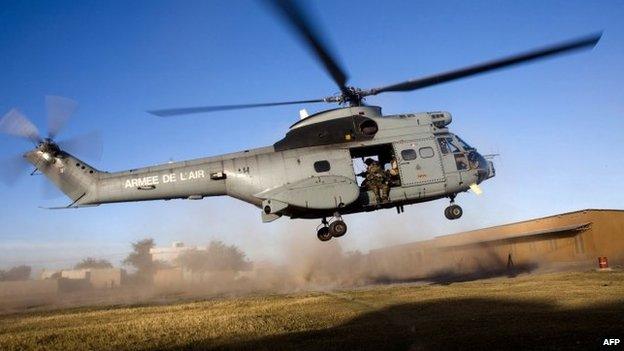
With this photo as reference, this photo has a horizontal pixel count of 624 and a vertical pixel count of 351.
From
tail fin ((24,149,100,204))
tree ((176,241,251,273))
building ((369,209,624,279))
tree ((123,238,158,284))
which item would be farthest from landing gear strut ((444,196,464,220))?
tree ((123,238,158,284))

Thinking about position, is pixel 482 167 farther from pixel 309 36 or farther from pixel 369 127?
pixel 309 36

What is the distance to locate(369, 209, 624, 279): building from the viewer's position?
40406 millimetres

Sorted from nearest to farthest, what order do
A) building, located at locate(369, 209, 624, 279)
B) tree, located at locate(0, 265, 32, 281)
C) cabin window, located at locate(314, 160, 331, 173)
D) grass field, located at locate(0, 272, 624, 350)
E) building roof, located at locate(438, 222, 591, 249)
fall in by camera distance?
1. grass field, located at locate(0, 272, 624, 350)
2. cabin window, located at locate(314, 160, 331, 173)
3. building, located at locate(369, 209, 624, 279)
4. building roof, located at locate(438, 222, 591, 249)
5. tree, located at locate(0, 265, 32, 281)

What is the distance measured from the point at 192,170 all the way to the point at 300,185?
4.42 m

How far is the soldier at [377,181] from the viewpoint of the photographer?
17.7m

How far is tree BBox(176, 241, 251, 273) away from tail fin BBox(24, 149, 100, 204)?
52.6 meters

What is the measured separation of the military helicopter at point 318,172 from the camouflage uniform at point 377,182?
21 centimetres

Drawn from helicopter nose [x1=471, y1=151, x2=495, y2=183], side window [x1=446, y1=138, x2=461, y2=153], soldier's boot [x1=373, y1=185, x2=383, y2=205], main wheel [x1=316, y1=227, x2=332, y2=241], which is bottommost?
main wheel [x1=316, y1=227, x2=332, y2=241]

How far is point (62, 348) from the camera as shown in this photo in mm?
10945

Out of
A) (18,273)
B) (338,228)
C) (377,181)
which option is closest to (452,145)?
(377,181)

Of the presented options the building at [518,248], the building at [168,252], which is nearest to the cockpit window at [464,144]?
the building at [518,248]

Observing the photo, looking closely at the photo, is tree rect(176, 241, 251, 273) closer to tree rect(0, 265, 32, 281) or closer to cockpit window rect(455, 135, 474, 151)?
tree rect(0, 265, 32, 281)

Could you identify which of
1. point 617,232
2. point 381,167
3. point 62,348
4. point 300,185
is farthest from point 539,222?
point 62,348

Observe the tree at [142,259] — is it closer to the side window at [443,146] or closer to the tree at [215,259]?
the tree at [215,259]
